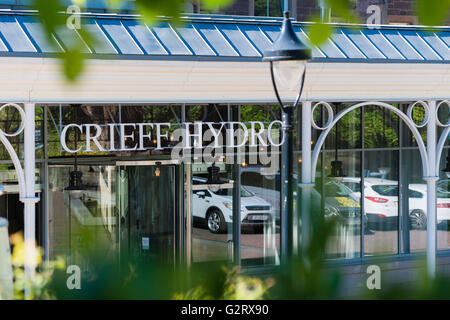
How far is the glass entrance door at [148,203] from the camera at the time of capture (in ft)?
41.7

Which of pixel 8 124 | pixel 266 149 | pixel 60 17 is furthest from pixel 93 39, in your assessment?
pixel 266 149

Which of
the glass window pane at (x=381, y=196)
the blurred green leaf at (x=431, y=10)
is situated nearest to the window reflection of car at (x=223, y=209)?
the glass window pane at (x=381, y=196)

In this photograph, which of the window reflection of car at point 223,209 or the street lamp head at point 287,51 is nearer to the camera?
the street lamp head at point 287,51

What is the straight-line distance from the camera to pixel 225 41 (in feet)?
37.6

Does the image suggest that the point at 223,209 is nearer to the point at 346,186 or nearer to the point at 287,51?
the point at 346,186

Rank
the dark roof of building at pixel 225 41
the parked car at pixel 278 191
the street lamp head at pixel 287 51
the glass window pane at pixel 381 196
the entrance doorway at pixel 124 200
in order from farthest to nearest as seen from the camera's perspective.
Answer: the glass window pane at pixel 381 196 < the parked car at pixel 278 191 < the entrance doorway at pixel 124 200 < the dark roof of building at pixel 225 41 < the street lamp head at pixel 287 51

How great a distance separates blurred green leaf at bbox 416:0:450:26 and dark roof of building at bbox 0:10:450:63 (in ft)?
26.3

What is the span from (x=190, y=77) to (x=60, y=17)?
9.58m

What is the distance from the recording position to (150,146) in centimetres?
1254

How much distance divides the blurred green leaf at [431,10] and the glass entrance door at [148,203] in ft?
37.2

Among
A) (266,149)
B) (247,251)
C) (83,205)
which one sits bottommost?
(247,251)

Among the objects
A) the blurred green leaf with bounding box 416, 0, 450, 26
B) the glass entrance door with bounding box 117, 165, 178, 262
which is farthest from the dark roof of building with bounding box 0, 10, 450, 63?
the blurred green leaf with bounding box 416, 0, 450, 26

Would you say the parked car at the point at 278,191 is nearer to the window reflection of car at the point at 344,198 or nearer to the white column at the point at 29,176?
the window reflection of car at the point at 344,198
